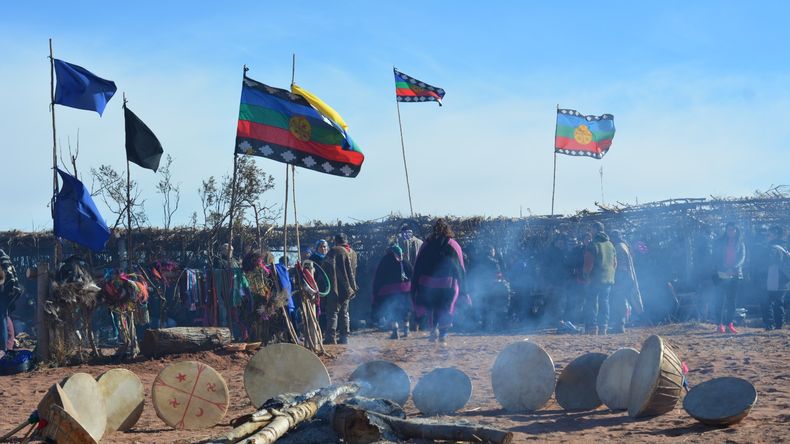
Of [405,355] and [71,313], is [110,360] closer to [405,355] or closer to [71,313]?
[71,313]

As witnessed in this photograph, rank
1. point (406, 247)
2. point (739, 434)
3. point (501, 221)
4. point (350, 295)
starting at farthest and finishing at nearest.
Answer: point (501, 221)
point (406, 247)
point (350, 295)
point (739, 434)

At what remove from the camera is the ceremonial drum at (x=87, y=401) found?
7.59 m

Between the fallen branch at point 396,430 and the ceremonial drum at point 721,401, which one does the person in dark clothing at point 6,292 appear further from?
the ceremonial drum at point 721,401

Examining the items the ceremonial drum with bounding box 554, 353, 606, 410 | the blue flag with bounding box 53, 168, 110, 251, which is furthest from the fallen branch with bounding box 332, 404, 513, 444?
Result: the blue flag with bounding box 53, 168, 110, 251

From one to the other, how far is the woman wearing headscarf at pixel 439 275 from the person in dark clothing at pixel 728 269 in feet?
17.2

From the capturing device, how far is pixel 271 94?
521 inches

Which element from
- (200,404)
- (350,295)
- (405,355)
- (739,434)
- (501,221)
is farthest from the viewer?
(501,221)

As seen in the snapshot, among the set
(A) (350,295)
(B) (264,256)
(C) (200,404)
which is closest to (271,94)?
(B) (264,256)

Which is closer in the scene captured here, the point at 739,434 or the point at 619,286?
the point at 739,434

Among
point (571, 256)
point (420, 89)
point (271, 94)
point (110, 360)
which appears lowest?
point (110, 360)

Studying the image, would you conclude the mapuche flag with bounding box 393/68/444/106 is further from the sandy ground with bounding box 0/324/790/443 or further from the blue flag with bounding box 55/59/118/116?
the blue flag with bounding box 55/59/118/116

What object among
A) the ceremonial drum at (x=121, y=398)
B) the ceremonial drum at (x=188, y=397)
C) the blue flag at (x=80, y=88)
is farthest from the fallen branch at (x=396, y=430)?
the blue flag at (x=80, y=88)

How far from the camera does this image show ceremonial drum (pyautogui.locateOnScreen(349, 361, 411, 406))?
9.04 metres

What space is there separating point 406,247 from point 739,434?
30.9ft
